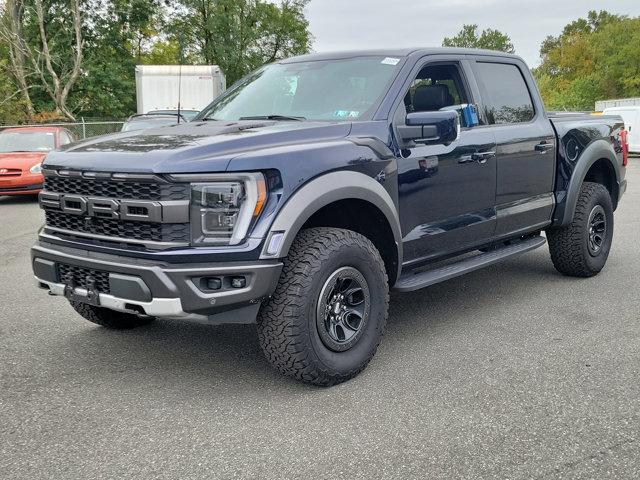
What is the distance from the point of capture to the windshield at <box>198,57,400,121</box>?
4297mm

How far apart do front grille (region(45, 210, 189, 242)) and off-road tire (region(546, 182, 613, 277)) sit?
12.4ft

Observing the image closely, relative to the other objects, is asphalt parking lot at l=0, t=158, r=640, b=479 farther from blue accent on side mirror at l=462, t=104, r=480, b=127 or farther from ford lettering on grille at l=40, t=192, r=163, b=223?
blue accent on side mirror at l=462, t=104, r=480, b=127

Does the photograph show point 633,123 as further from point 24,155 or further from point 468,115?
point 468,115

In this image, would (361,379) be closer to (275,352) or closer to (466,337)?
(275,352)

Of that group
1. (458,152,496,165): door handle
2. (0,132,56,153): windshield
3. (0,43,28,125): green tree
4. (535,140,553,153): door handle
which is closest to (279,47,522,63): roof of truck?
(458,152,496,165): door handle

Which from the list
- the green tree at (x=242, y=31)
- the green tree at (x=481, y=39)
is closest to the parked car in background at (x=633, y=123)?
the green tree at (x=242, y=31)

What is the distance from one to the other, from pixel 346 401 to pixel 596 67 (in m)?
75.6

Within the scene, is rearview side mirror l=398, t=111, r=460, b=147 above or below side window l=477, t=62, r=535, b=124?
below

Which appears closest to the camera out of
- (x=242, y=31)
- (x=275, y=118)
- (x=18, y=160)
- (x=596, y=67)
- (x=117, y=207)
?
(x=117, y=207)

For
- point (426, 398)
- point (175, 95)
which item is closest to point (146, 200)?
point (426, 398)

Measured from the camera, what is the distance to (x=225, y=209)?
326cm

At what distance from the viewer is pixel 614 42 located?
207 feet

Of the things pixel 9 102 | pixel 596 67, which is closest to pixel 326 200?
pixel 9 102

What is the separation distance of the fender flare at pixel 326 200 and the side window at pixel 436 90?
2.56 ft
